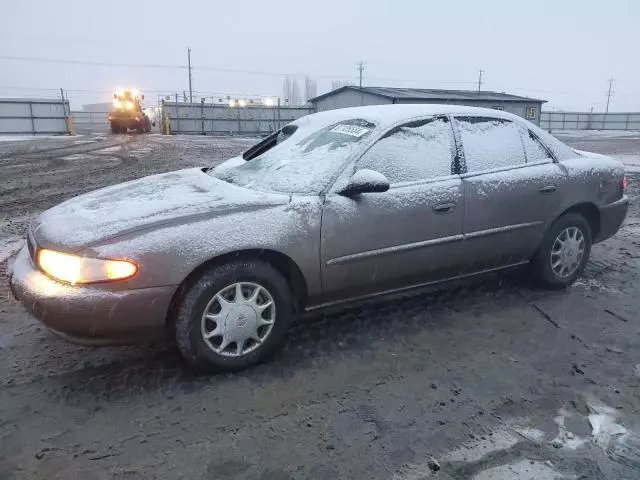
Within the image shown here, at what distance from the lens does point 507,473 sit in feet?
6.45

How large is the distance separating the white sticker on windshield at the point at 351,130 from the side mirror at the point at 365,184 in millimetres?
437

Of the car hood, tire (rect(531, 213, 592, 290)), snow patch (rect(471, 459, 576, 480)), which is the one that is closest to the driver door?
the car hood

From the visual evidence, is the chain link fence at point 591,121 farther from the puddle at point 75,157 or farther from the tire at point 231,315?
the tire at point 231,315

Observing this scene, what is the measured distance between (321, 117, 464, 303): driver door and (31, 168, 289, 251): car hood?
433 mm

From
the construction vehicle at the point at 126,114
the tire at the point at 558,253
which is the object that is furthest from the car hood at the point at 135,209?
the construction vehicle at the point at 126,114

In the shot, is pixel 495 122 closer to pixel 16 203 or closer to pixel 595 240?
pixel 595 240

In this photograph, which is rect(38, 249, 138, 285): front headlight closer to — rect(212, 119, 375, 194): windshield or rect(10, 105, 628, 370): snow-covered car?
rect(10, 105, 628, 370): snow-covered car

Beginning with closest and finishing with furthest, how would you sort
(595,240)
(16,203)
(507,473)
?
(507,473) → (595,240) → (16,203)

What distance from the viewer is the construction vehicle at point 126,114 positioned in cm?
2772

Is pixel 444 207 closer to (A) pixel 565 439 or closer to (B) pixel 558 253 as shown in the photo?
(B) pixel 558 253

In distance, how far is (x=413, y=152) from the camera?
3.23 metres

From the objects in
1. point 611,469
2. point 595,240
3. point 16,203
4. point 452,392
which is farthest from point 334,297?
point 16,203

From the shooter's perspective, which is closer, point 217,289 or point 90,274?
point 90,274

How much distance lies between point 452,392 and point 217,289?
4.59ft
